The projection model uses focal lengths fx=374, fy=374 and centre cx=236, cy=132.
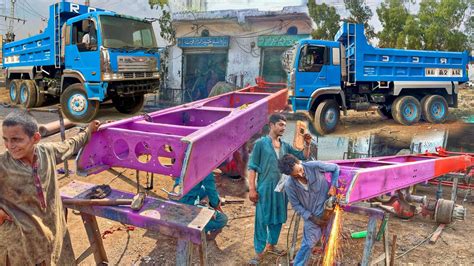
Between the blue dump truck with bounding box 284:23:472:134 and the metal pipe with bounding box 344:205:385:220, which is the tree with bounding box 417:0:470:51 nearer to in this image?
the blue dump truck with bounding box 284:23:472:134

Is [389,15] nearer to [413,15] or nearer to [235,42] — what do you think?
[413,15]

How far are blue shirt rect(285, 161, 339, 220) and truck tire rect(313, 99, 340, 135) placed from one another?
591 cm

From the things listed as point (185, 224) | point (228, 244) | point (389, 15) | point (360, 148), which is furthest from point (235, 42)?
point (185, 224)

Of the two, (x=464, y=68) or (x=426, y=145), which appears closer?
(x=426, y=145)

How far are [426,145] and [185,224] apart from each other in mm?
7432

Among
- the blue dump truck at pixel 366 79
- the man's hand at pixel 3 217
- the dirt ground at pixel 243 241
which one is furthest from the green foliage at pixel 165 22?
the man's hand at pixel 3 217

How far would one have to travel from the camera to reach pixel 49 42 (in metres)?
10.2

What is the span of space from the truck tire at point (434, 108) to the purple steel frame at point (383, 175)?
6.49 meters

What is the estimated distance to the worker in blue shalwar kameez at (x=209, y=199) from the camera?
383cm

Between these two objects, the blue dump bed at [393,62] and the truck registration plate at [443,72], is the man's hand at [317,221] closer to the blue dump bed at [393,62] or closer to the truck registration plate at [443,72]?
the blue dump bed at [393,62]

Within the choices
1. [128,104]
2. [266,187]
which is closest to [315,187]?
[266,187]

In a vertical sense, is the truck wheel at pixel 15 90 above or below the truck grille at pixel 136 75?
below

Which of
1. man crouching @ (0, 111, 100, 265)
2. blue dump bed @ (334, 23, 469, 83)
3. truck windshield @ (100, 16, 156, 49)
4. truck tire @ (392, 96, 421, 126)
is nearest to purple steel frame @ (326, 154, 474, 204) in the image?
man crouching @ (0, 111, 100, 265)

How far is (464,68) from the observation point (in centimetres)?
1109
